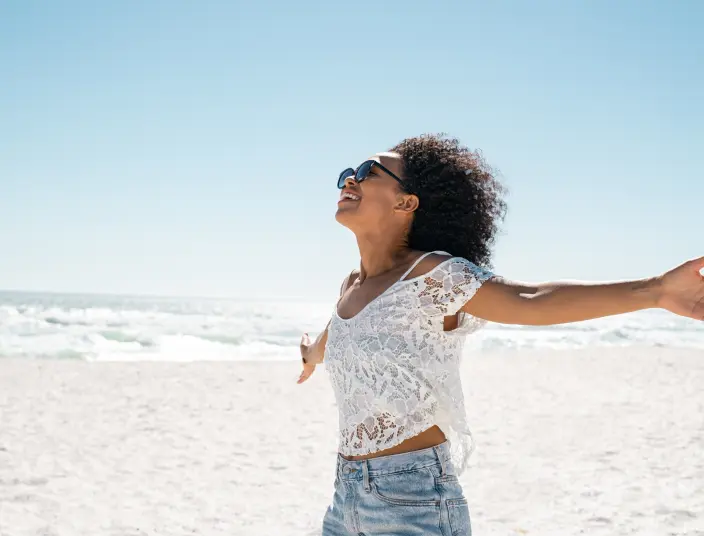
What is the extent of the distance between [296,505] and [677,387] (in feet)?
29.0

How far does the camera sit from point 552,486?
249 inches

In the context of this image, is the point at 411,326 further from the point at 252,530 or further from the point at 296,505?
the point at 296,505

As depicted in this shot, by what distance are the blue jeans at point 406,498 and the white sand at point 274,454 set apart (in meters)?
3.57

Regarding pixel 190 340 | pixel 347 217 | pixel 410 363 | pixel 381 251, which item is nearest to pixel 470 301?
pixel 410 363

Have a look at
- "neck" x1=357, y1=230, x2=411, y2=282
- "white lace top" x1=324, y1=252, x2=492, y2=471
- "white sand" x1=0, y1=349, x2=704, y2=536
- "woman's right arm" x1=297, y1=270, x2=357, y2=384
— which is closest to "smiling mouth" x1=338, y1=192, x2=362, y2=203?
"neck" x1=357, y1=230, x2=411, y2=282

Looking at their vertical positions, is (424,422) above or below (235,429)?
above

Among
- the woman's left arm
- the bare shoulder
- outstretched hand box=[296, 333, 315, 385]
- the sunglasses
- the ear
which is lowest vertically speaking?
outstretched hand box=[296, 333, 315, 385]

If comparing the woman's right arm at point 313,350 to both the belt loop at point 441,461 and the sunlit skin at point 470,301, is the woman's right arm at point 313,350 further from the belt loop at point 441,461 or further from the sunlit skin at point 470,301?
the belt loop at point 441,461

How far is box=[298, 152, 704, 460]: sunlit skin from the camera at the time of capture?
159 centimetres

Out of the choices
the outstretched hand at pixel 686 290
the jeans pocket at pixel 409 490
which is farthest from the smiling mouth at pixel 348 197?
the outstretched hand at pixel 686 290

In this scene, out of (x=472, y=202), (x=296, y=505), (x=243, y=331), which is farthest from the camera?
(x=243, y=331)

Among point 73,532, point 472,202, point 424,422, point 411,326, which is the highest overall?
point 472,202

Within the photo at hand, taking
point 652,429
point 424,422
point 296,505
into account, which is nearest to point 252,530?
point 296,505

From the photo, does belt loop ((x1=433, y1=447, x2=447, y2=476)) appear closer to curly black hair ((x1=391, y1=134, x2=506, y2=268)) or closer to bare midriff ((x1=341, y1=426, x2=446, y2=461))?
bare midriff ((x1=341, y1=426, x2=446, y2=461))
